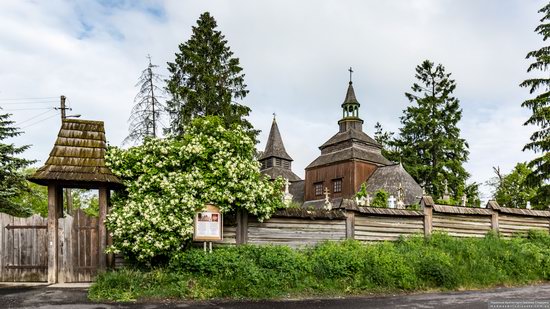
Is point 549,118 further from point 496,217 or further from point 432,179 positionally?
point 432,179

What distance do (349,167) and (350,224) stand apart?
89.8 ft

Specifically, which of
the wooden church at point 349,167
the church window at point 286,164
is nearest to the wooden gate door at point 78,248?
the wooden church at point 349,167

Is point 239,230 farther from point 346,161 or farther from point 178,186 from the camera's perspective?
point 346,161

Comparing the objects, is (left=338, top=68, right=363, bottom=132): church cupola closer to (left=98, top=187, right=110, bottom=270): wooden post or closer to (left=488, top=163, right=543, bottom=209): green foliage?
(left=488, top=163, right=543, bottom=209): green foliage

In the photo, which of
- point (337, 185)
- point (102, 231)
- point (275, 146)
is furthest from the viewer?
point (275, 146)

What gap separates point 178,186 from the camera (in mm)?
11094

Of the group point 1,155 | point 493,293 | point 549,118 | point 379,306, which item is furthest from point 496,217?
point 1,155

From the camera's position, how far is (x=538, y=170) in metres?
26.1

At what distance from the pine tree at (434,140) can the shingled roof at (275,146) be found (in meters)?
12.8

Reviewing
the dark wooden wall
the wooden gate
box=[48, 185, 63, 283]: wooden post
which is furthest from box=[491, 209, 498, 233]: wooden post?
the dark wooden wall

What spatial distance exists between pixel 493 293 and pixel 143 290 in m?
8.22

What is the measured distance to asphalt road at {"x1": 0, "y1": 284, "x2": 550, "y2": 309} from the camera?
9.13 m

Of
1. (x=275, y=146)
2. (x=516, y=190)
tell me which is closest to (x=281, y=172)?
(x=275, y=146)

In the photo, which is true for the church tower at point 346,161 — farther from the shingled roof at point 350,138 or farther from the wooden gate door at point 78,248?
the wooden gate door at point 78,248
